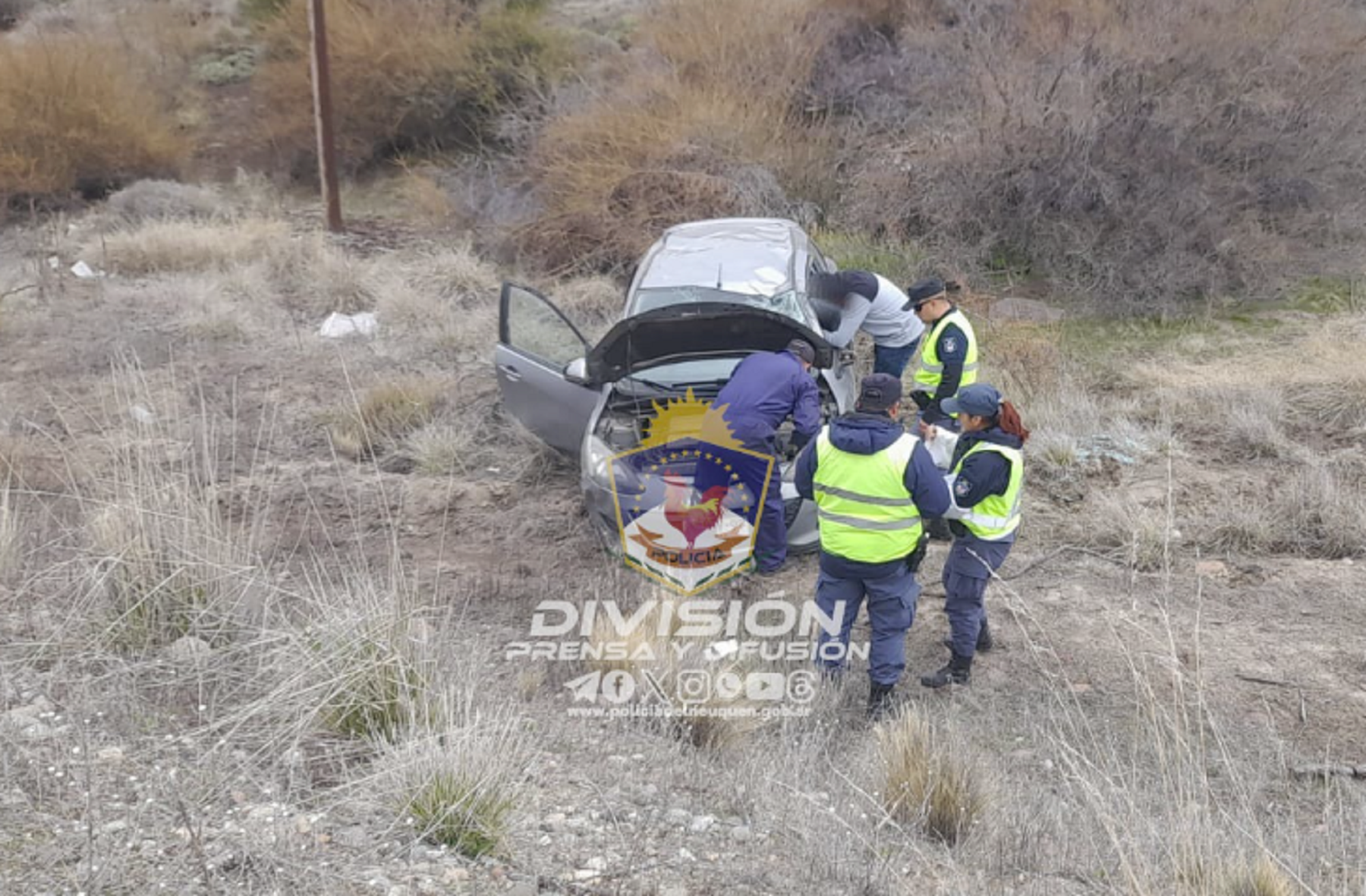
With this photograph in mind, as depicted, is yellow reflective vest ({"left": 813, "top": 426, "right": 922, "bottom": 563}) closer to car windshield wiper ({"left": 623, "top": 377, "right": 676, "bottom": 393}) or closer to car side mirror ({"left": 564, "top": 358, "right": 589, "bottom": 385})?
car windshield wiper ({"left": 623, "top": 377, "right": 676, "bottom": 393})

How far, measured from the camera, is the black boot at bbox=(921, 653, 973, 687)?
507 cm

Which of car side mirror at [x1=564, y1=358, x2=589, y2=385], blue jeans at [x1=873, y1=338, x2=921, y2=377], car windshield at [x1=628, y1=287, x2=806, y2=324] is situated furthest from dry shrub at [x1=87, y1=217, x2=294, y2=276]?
blue jeans at [x1=873, y1=338, x2=921, y2=377]

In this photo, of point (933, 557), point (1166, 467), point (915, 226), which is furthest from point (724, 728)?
point (915, 226)

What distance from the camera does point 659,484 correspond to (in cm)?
607

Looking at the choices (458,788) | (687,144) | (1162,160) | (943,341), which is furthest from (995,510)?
(687,144)

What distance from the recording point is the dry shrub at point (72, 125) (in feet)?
51.0

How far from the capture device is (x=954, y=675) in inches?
200

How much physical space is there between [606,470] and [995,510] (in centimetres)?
220

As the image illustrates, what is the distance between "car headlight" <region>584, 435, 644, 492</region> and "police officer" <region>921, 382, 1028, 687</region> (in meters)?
1.81

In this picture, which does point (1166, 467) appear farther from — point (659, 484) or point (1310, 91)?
point (1310, 91)

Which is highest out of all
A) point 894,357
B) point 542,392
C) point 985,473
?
point 985,473

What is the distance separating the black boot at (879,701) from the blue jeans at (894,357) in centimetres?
297

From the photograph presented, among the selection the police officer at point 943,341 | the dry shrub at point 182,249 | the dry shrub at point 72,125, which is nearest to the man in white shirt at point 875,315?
the police officer at point 943,341

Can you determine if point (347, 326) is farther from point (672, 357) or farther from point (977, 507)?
point (977, 507)
